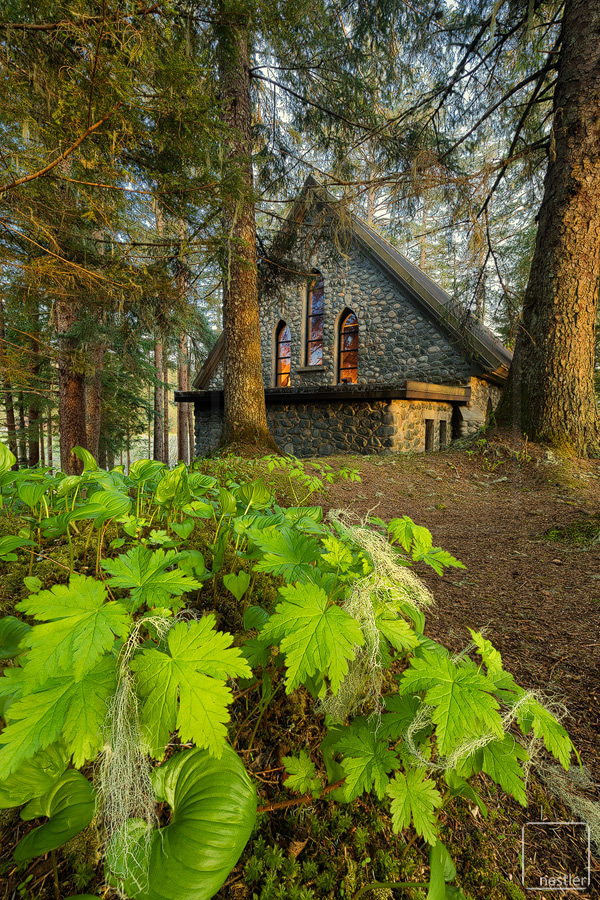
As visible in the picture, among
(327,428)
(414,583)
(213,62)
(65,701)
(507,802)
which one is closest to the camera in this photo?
(65,701)

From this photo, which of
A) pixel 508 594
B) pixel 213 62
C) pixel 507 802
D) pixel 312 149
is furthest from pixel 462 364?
pixel 507 802

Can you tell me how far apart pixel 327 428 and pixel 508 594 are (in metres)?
7.35

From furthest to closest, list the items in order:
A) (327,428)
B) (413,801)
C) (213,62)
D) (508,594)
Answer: (327,428)
(213,62)
(508,594)
(413,801)

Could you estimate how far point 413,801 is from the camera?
89 cm

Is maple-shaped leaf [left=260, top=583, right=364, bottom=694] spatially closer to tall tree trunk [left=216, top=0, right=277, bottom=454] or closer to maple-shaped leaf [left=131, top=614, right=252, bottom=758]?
maple-shaped leaf [left=131, top=614, right=252, bottom=758]

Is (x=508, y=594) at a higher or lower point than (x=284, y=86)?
lower

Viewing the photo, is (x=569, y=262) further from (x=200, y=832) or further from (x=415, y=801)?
(x=200, y=832)

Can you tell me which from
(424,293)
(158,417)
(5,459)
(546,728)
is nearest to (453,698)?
(546,728)

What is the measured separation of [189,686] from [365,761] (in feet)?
1.55

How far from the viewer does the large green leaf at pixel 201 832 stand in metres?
0.69

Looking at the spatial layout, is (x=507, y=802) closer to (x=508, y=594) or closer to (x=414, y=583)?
(x=414, y=583)

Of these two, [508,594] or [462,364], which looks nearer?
[508,594]

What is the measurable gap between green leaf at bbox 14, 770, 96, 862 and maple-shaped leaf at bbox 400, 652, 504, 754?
0.68m

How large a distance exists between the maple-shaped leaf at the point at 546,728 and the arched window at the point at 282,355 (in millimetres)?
12859
